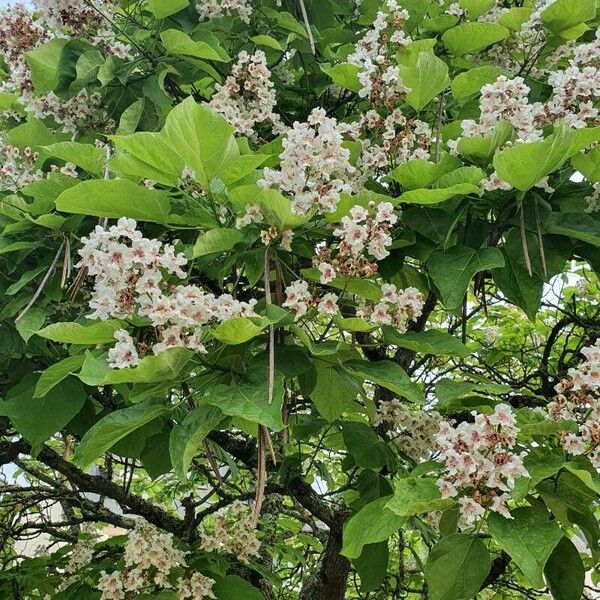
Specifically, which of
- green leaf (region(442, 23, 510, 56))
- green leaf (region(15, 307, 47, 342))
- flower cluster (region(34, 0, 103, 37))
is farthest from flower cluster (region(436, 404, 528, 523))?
flower cluster (region(34, 0, 103, 37))

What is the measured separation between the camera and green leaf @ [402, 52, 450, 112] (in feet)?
4.25

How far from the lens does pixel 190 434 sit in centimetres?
104

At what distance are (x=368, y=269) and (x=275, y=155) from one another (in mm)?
339

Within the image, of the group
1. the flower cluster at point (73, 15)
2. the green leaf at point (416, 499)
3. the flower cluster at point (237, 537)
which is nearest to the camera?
the green leaf at point (416, 499)

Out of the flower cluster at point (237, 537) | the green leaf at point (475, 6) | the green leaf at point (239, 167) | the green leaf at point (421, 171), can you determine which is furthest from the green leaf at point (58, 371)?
the flower cluster at point (237, 537)

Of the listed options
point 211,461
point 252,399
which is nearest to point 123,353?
point 252,399

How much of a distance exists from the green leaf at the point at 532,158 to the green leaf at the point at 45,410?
33.4 inches

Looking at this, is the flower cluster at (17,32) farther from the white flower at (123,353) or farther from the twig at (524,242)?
the twig at (524,242)

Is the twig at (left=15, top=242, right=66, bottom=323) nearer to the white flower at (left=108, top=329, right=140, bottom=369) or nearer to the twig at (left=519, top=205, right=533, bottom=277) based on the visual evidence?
the white flower at (left=108, top=329, right=140, bottom=369)

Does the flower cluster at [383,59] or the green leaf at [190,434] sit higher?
the flower cluster at [383,59]

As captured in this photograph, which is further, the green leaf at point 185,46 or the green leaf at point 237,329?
the green leaf at point 185,46

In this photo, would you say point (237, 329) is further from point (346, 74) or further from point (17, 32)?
point (17, 32)

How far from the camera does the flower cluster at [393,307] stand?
48.0 inches

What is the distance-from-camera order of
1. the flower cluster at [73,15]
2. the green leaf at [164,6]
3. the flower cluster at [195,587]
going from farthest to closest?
the flower cluster at [195,587], the flower cluster at [73,15], the green leaf at [164,6]
